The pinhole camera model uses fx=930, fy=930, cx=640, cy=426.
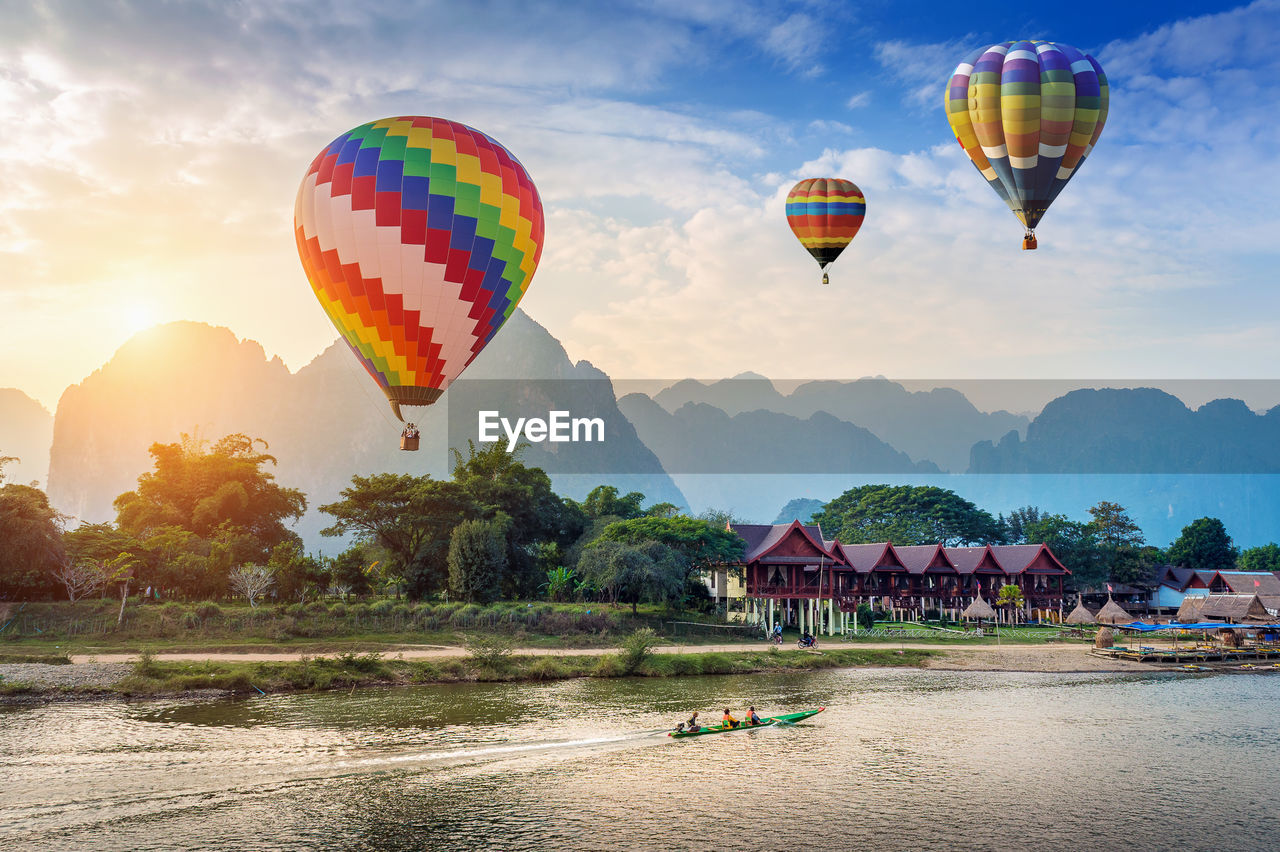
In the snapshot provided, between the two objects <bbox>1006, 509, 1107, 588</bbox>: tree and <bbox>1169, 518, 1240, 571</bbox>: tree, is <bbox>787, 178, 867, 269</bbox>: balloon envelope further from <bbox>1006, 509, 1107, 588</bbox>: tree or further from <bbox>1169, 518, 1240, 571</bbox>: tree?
<bbox>1169, 518, 1240, 571</bbox>: tree

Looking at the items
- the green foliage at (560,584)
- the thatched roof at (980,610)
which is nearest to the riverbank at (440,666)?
the thatched roof at (980,610)

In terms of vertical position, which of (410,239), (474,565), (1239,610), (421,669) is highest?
(410,239)

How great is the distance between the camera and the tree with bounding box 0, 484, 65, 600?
170 feet

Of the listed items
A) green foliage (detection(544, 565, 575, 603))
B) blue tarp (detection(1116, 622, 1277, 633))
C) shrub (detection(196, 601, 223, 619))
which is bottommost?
blue tarp (detection(1116, 622, 1277, 633))

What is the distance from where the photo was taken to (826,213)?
52344mm

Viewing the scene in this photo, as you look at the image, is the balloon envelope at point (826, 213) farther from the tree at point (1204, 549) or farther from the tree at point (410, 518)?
the tree at point (1204, 549)

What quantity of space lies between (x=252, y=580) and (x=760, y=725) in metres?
35.5

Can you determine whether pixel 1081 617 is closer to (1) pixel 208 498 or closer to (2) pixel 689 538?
(2) pixel 689 538

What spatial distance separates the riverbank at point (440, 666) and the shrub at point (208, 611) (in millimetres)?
6591

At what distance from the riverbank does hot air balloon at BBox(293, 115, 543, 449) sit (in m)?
15.3

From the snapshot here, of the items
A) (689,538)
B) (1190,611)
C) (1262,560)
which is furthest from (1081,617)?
(1262,560)

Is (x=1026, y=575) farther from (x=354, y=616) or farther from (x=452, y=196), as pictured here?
(x=452, y=196)

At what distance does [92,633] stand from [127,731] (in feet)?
67.3

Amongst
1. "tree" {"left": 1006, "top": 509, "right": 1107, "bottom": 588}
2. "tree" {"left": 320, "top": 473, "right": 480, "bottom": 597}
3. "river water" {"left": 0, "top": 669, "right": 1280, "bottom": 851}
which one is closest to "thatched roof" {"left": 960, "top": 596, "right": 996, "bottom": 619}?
"river water" {"left": 0, "top": 669, "right": 1280, "bottom": 851}
